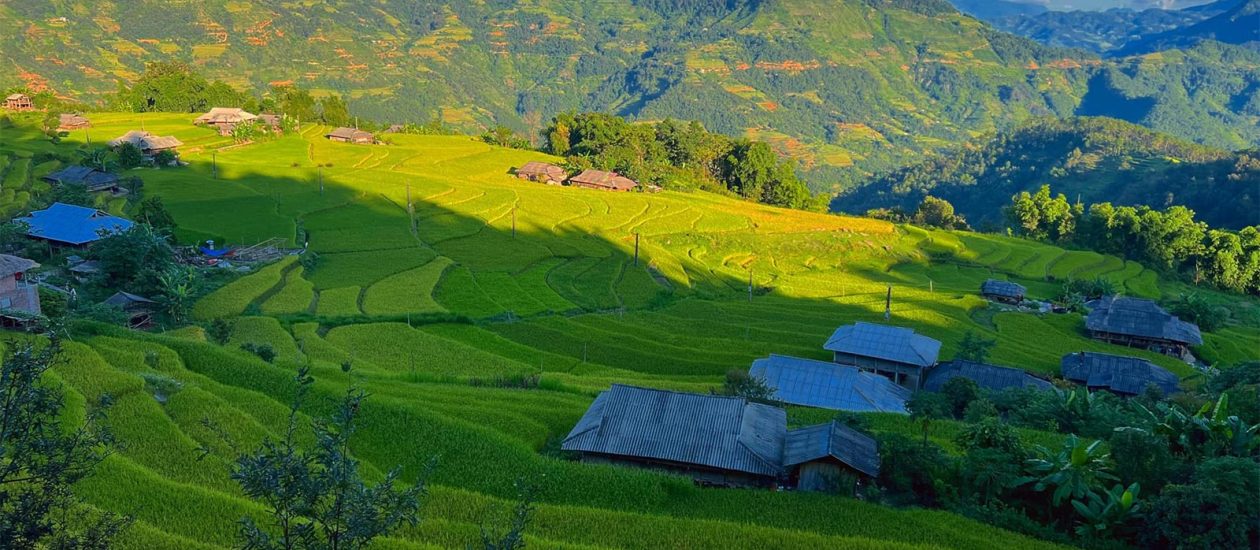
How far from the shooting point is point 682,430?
65.0 feet

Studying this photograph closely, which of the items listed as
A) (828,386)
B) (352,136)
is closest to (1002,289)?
(828,386)

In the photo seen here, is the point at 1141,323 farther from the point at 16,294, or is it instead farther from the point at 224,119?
the point at 224,119

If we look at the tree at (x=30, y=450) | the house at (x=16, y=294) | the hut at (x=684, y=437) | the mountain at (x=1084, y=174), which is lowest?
the mountain at (x=1084, y=174)

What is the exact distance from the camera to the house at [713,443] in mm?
18766

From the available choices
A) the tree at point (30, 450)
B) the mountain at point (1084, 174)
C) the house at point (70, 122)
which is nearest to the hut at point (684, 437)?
the tree at point (30, 450)

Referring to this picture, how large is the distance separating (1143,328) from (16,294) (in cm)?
5241

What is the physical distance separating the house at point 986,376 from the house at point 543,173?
165ft

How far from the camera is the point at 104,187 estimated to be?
2201 inches

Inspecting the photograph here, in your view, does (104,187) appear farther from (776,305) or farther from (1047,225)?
(1047,225)

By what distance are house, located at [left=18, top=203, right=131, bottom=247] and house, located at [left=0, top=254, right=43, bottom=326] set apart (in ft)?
42.3

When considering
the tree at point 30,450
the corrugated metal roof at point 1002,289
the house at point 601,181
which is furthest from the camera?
the house at point 601,181

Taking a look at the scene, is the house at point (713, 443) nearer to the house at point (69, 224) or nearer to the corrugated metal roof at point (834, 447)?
the corrugated metal roof at point (834, 447)

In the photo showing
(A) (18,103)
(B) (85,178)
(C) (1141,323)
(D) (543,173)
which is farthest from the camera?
(A) (18,103)

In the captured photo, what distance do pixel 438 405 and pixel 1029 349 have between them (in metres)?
33.8
